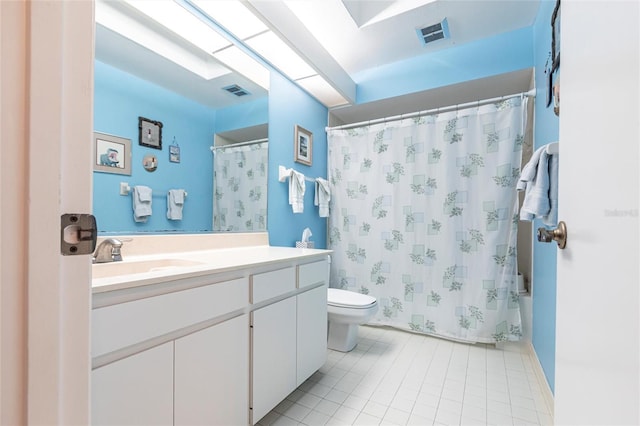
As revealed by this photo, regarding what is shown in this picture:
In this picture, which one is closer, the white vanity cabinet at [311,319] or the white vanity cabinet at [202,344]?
the white vanity cabinet at [202,344]

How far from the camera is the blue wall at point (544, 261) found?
147 centimetres

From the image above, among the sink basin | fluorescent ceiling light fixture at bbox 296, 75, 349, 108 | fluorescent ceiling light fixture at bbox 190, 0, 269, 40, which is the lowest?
the sink basin

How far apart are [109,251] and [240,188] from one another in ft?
2.92

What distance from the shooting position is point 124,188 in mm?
1311

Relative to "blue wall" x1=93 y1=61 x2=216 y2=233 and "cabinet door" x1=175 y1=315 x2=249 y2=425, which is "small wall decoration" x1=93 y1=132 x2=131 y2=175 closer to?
"blue wall" x1=93 y1=61 x2=216 y2=233

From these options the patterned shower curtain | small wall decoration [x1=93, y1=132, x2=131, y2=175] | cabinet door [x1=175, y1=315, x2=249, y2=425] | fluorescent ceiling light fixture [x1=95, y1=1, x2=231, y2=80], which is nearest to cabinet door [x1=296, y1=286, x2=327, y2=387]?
cabinet door [x1=175, y1=315, x2=249, y2=425]

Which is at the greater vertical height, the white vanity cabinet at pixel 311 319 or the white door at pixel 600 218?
the white door at pixel 600 218

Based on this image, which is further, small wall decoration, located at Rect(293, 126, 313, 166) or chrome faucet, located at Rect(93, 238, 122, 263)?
small wall decoration, located at Rect(293, 126, 313, 166)

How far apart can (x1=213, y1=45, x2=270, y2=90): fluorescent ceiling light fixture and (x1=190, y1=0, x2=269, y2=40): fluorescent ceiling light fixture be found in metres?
0.10

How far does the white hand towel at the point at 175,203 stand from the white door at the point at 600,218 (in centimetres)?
163

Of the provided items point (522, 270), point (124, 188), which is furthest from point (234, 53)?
point (522, 270)

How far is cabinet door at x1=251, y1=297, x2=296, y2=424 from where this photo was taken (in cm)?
122

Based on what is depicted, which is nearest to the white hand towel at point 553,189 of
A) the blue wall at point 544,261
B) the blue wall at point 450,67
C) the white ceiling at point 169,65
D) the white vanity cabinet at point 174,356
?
the blue wall at point 544,261

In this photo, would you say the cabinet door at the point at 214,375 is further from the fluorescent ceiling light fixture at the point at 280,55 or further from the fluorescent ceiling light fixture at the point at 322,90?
the fluorescent ceiling light fixture at the point at 322,90
